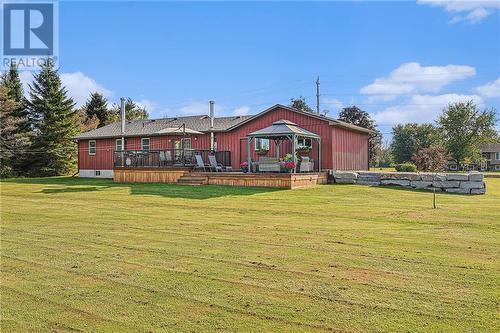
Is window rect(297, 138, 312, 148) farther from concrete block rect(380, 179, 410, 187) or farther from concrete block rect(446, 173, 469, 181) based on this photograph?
concrete block rect(446, 173, 469, 181)

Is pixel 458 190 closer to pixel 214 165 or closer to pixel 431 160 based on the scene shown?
pixel 214 165

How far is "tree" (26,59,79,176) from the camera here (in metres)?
Answer: 32.3

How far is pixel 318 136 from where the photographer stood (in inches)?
764

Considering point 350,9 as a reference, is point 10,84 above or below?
above

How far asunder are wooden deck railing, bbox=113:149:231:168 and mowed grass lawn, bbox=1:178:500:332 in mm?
11329

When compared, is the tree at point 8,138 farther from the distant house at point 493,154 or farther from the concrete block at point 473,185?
the distant house at point 493,154

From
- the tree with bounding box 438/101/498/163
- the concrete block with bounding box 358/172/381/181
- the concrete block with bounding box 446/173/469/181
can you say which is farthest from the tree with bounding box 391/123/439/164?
the concrete block with bounding box 446/173/469/181

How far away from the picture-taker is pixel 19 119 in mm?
31875

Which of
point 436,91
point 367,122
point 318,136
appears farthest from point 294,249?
point 436,91

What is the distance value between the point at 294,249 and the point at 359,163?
18432 mm

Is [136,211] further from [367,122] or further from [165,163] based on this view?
[367,122]

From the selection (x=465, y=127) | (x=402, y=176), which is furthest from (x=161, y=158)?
(x=465, y=127)

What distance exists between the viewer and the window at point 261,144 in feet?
69.7

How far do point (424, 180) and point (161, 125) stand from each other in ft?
55.9
